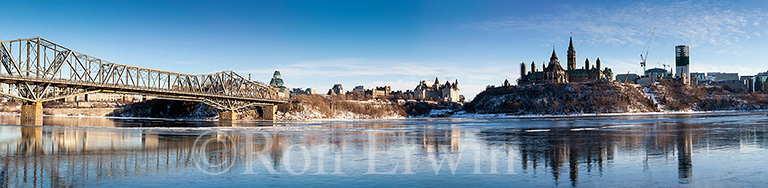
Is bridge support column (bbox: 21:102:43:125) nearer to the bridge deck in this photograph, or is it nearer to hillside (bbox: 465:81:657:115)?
the bridge deck

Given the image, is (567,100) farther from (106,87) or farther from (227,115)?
(106,87)

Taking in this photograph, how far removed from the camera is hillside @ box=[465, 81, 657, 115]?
166 meters

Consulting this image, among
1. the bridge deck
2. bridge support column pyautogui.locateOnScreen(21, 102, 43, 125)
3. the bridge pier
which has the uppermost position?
the bridge deck

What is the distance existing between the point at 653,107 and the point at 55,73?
17619 cm

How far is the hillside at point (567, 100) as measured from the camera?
166m

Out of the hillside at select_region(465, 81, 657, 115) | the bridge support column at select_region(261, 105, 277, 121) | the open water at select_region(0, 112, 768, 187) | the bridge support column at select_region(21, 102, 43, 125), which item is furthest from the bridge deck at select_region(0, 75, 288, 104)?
the hillside at select_region(465, 81, 657, 115)

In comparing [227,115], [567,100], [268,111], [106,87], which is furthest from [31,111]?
[567,100]

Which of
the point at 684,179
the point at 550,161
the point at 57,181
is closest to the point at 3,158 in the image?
the point at 57,181

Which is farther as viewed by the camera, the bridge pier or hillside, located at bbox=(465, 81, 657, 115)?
hillside, located at bbox=(465, 81, 657, 115)

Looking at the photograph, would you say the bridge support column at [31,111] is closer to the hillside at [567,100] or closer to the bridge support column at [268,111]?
the bridge support column at [268,111]

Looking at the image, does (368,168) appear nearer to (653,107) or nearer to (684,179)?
(684,179)

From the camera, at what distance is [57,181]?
13.5 meters

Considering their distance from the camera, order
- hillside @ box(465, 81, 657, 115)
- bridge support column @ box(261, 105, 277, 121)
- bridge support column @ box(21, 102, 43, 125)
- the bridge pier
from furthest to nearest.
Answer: hillside @ box(465, 81, 657, 115) → bridge support column @ box(261, 105, 277, 121) → the bridge pier → bridge support column @ box(21, 102, 43, 125)

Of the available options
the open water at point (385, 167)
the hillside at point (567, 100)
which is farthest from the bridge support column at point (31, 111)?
the hillside at point (567, 100)
